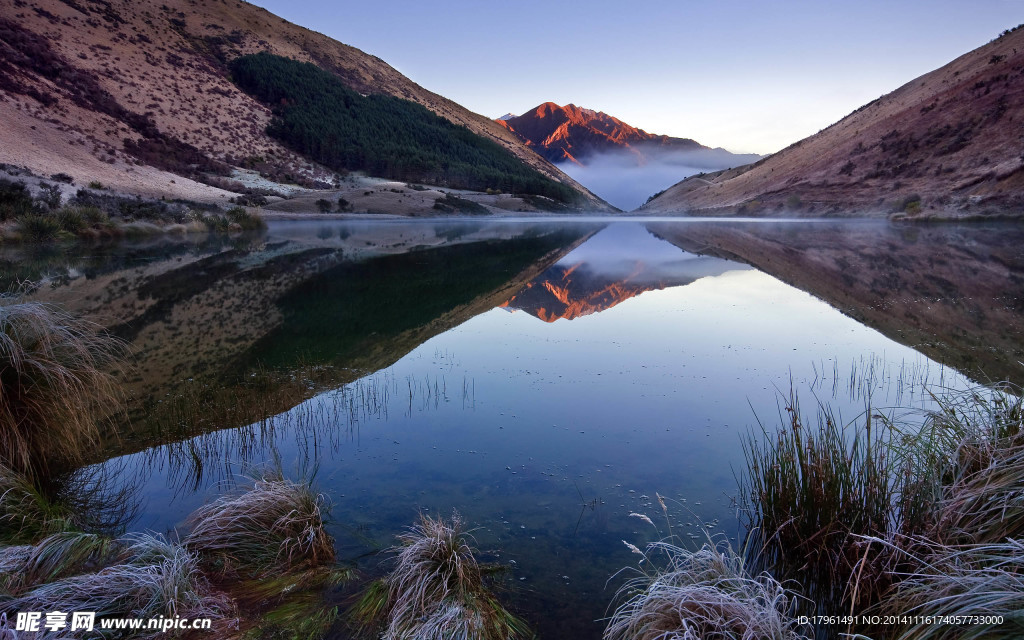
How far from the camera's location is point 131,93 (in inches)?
2400

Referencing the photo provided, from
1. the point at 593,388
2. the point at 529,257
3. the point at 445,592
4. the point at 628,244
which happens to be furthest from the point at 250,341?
the point at 628,244

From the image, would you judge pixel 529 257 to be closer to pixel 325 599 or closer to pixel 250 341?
pixel 250 341

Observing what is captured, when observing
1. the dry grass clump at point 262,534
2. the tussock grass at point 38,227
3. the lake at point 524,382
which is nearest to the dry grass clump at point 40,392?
the lake at point 524,382

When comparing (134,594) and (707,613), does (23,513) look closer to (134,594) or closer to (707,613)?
(134,594)

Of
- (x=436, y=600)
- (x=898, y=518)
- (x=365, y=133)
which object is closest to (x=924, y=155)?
(x=898, y=518)

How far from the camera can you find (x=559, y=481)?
4.88m

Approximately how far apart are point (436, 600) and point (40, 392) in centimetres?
380

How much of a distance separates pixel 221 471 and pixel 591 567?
3.57 m

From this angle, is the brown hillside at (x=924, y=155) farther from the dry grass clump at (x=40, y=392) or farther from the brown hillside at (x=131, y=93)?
the brown hillside at (x=131, y=93)

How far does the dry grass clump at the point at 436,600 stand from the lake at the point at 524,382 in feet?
0.93

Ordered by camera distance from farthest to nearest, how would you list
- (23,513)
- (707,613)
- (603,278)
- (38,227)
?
(38,227) → (603,278) → (23,513) → (707,613)

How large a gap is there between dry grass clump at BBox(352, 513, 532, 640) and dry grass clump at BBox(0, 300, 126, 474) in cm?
304

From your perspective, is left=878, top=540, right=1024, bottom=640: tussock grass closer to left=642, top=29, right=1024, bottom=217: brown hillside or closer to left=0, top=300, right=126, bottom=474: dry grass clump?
left=0, top=300, right=126, bottom=474: dry grass clump

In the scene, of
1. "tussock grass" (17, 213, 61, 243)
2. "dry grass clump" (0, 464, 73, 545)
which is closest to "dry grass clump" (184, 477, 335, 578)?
"dry grass clump" (0, 464, 73, 545)
